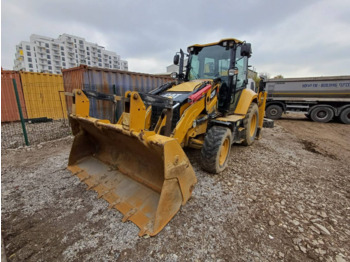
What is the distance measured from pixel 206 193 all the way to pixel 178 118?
1346mm

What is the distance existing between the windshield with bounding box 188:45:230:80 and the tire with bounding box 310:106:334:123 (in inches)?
399

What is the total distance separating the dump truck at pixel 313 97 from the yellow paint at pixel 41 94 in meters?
13.1

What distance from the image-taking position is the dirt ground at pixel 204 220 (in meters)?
1.82

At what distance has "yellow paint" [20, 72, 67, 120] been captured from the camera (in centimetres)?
890

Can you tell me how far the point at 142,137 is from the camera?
6.61 feet

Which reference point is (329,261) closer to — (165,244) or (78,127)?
(165,244)

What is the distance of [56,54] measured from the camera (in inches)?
2859

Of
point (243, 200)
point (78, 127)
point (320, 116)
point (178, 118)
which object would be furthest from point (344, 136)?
point (78, 127)

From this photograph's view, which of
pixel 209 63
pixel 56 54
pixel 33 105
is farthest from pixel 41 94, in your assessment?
pixel 56 54

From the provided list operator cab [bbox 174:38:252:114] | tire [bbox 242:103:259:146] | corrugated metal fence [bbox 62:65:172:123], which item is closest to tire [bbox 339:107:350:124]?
tire [bbox 242:103:259:146]

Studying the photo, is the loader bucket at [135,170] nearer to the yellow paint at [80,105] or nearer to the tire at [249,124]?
the yellow paint at [80,105]

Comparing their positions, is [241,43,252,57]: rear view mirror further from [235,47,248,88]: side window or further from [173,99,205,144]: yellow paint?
[173,99,205,144]: yellow paint

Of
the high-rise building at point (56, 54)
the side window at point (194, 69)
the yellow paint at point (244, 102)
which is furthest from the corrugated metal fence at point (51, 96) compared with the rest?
the high-rise building at point (56, 54)

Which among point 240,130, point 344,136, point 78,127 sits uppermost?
point 78,127
